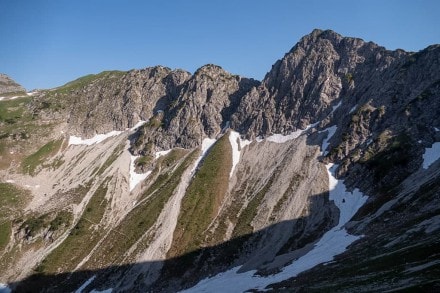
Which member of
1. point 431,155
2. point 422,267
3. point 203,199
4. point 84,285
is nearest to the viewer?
point 422,267

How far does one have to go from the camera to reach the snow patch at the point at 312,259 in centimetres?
8686

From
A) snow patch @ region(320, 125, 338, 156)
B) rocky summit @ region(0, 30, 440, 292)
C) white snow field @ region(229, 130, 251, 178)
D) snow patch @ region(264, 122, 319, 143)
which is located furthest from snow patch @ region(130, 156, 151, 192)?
snow patch @ region(320, 125, 338, 156)

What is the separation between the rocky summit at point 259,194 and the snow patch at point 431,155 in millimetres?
599

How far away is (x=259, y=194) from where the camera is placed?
144m

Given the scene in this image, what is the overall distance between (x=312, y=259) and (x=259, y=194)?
54731 millimetres

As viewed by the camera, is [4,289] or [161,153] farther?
[161,153]

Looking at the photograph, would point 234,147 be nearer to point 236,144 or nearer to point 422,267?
point 236,144

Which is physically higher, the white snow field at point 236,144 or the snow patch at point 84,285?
the white snow field at point 236,144

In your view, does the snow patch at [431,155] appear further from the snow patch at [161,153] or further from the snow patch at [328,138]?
the snow patch at [161,153]

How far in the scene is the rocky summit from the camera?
100375 mm

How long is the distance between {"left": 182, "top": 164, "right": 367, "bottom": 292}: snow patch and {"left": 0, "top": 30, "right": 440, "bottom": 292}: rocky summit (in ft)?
2.04

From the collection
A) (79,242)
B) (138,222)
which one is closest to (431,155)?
(138,222)

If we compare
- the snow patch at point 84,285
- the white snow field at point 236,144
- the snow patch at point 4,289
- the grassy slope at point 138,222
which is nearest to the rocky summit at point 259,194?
the snow patch at point 84,285

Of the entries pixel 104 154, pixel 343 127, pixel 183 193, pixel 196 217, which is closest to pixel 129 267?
pixel 196 217
